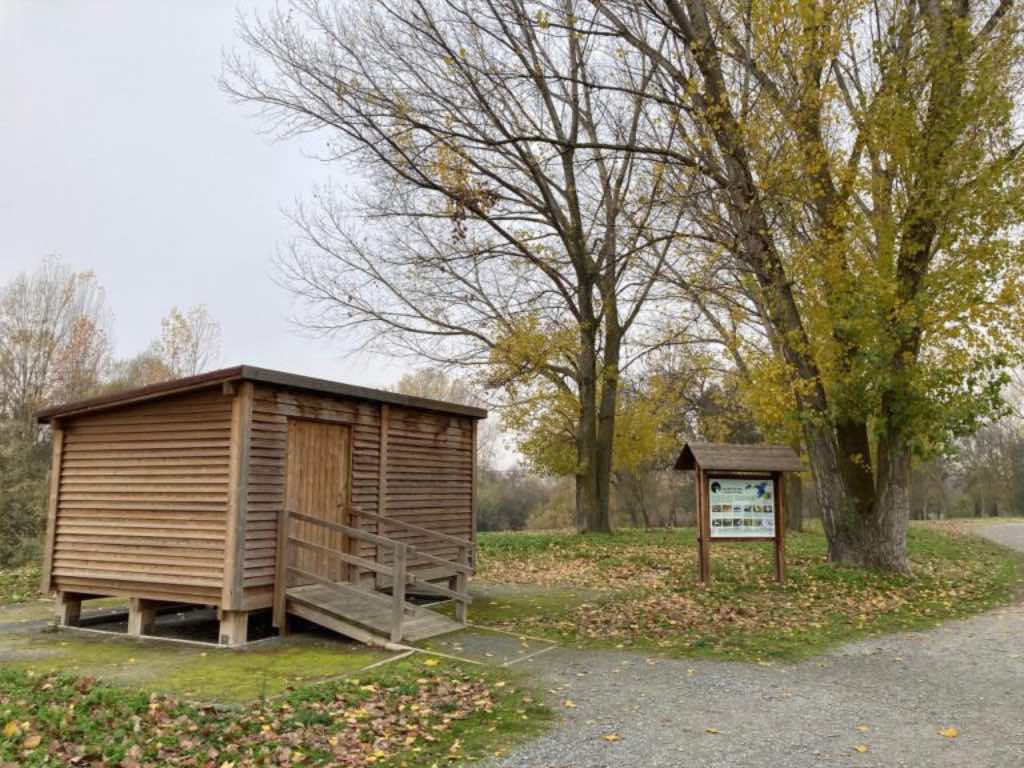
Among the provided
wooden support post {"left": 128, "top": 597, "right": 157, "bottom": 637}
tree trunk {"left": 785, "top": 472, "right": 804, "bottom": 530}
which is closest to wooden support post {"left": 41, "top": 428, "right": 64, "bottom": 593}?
wooden support post {"left": 128, "top": 597, "right": 157, "bottom": 637}

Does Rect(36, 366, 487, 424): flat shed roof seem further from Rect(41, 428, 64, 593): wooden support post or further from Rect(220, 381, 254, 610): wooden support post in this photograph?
Rect(41, 428, 64, 593): wooden support post

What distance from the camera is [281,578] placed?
361 inches

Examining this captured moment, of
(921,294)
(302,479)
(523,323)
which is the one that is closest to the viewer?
(302,479)

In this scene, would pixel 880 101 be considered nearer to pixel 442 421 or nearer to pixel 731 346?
pixel 442 421

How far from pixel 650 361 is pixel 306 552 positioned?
72.6 ft

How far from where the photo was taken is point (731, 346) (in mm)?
20203

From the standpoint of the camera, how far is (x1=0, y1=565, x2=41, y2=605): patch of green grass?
42.4 feet

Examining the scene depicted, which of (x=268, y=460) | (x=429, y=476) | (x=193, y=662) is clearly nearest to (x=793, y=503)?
(x=429, y=476)

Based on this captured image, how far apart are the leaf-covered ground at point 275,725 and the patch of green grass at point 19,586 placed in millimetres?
7186

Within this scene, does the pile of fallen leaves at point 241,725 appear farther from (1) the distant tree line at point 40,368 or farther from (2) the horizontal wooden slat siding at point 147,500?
(1) the distant tree line at point 40,368

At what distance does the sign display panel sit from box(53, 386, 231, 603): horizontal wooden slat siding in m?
7.19

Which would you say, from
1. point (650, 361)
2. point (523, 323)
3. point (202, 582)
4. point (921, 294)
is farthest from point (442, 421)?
point (650, 361)

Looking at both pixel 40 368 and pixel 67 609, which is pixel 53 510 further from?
pixel 40 368

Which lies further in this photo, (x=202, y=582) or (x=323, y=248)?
(x=323, y=248)
